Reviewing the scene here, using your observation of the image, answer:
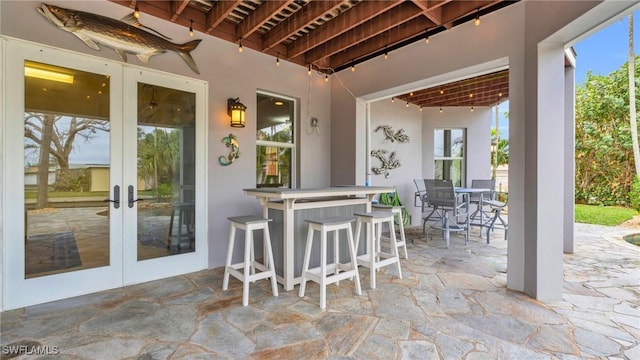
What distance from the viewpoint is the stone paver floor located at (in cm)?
202

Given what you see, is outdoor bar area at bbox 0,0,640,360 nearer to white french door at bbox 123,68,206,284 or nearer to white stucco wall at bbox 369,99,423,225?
white french door at bbox 123,68,206,284

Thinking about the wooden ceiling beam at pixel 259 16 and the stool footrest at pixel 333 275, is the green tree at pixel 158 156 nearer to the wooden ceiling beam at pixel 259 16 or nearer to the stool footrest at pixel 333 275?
the wooden ceiling beam at pixel 259 16

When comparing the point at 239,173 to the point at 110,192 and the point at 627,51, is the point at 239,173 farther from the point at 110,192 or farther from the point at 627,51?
the point at 627,51

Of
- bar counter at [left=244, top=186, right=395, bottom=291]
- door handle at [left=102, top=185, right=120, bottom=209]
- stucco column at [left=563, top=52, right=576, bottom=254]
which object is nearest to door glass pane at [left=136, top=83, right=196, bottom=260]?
door handle at [left=102, top=185, right=120, bottom=209]

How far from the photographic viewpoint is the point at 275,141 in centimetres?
466

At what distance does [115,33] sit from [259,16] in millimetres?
1570

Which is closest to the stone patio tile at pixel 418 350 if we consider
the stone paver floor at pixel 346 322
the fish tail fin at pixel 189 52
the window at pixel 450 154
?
the stone paver floor at pixel 346 322

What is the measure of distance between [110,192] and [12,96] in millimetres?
1157

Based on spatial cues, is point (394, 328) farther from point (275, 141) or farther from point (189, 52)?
point (189, 52)

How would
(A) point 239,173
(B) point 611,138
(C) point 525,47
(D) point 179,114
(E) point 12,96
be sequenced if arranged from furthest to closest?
(B) point 611,138 < (A) point 239,173 < (D) point 179,114 < (C) point 525,47 < (E) point 12,96

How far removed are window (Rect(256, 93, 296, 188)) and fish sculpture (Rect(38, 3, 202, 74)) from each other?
1.34m

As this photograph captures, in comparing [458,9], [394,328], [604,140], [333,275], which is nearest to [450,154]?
[458,9]

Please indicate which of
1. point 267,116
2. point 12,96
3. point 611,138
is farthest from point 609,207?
point 12,96

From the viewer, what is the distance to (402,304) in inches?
108
